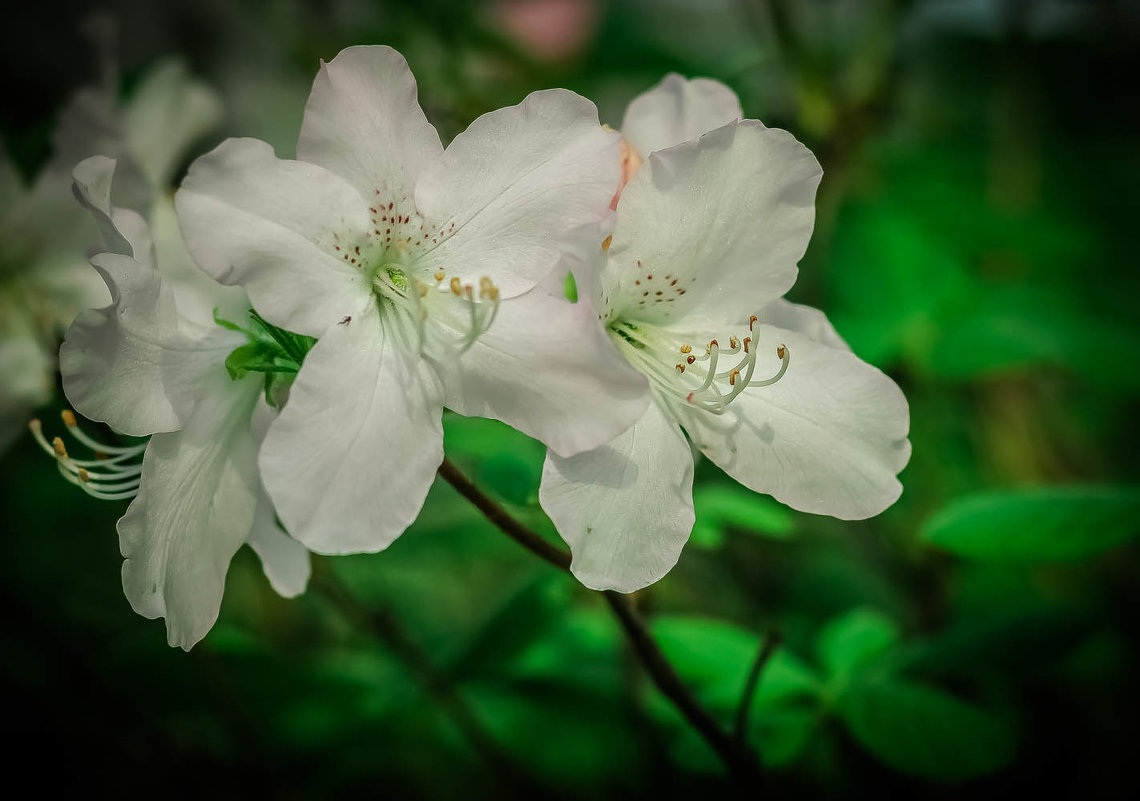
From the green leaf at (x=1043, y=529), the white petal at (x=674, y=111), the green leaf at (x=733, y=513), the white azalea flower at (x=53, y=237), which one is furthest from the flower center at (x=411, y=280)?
the green leaf at (x=1043, y=529)

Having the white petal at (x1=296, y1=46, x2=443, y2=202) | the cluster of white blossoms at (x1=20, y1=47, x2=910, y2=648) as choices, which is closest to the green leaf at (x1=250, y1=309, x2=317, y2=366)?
the cluster of white blossoms at (x1=20, y1=47, x2=910, y2=648)

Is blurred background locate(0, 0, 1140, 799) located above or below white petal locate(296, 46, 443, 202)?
below

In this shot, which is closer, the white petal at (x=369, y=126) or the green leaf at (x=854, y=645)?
the white petal at (x=369, y=126)

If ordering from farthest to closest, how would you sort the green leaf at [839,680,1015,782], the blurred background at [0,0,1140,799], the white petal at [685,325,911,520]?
1. the blurred background at [0,0,1140,799]
2. the green leaf at [839,680,1015,782]
3. the white petal at [685,325,911,520]

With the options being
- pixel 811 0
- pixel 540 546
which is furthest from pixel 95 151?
pixel 811 0

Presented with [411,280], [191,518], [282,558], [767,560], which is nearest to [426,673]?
[282,558]

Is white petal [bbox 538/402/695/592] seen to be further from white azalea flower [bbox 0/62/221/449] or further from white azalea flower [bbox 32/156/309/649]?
white azalea flower [bbox 0/62/221/449]

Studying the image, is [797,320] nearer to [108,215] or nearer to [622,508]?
[622,508]

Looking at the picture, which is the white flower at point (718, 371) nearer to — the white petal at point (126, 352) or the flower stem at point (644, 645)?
the flower stem at point (644, 645)
